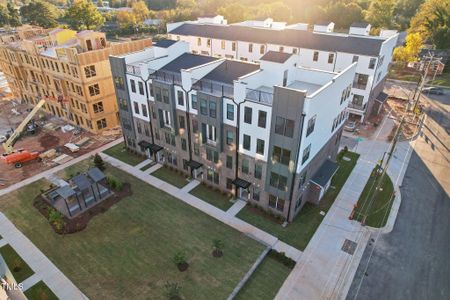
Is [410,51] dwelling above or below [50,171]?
above

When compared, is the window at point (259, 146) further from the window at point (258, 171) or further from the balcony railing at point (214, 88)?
the balcony railing at point (214, 88)

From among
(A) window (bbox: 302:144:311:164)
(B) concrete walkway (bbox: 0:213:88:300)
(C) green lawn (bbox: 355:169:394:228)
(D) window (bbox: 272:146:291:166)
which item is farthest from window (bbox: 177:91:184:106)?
(C) green lawn (bbox: 355:169:394:228)

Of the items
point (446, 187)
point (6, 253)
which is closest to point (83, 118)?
point (6, 253)

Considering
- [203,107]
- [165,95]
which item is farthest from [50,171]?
[203,107]

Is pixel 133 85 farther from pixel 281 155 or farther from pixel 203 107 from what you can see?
pixel 281 155

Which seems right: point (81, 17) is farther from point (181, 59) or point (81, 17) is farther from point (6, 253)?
point (6, 253)

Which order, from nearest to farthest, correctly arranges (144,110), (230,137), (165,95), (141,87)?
(230,137) < (165,95) < (141,87) < (144,110)
